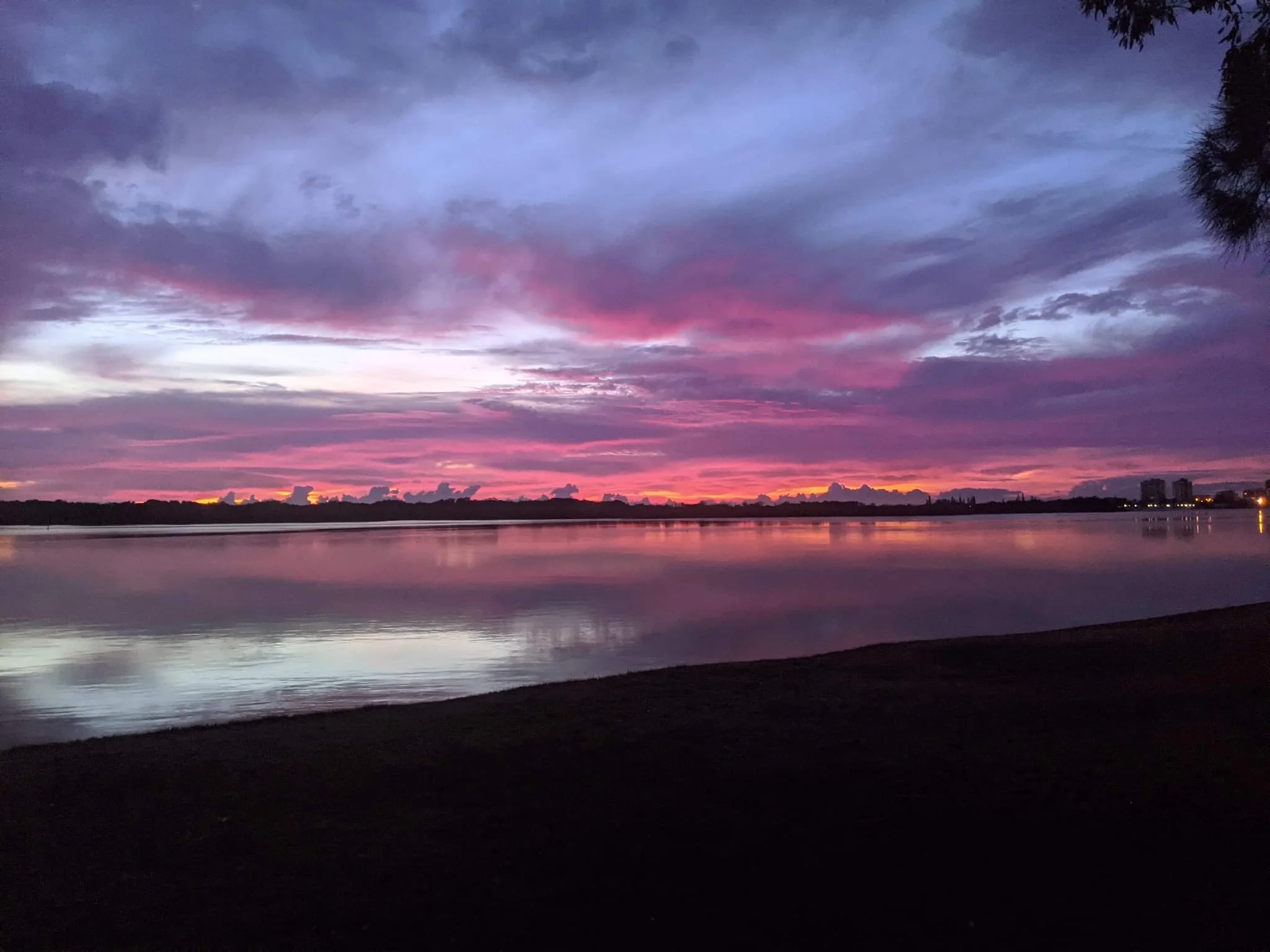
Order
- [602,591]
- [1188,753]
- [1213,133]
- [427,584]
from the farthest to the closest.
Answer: [427,584], [602,591], [1213,133], [1188,753]

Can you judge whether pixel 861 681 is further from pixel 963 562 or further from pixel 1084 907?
pixel 963 562

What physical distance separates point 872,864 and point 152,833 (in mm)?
5064

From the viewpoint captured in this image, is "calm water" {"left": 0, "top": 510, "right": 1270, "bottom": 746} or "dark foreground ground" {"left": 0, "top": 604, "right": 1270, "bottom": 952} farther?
"calm water" {"left": 0, "top": 510, "right": 1270, "bottom": 746}

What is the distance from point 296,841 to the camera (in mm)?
6375

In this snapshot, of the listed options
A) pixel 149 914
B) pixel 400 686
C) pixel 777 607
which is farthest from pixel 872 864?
pixel 777 607

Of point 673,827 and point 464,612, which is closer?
point 673,827

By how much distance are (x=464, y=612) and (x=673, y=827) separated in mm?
20757

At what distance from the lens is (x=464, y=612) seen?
26.5 m

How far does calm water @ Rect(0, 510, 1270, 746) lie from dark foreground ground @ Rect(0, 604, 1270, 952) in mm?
5331

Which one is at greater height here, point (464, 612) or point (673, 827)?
point (673, 827)

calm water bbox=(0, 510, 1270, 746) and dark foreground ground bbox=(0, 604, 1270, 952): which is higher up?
dark foreground ground bbox=(0, 604, 1270, 952)

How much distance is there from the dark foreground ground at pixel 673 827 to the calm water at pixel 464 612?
17.5ft

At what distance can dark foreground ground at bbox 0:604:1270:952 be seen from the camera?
198 inches

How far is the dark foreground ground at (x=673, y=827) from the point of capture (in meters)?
5.03
